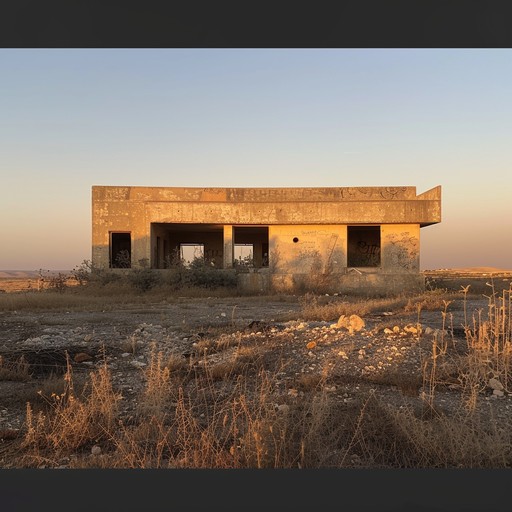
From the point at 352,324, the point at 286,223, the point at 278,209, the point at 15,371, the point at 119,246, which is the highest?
the point at 278,209

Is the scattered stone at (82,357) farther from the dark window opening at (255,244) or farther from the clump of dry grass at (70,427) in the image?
the dark window opening at (255,244)

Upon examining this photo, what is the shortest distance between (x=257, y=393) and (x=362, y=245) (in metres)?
19.1

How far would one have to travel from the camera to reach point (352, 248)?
74.8 ft

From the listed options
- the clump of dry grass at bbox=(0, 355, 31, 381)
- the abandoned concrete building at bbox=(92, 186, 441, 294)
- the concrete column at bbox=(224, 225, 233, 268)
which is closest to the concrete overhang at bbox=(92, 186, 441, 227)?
the abandoned concrete building at bbox=(92, 186, 441, 294)

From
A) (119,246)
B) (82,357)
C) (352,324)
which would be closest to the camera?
(82,357)

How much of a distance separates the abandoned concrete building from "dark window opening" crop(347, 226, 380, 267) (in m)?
3.52

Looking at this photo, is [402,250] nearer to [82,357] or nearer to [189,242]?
[189,242]

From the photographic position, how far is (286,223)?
18344 mm

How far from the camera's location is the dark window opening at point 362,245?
22.4 metres

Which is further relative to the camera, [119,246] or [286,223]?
[119,246]

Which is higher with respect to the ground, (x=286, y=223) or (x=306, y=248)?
(x=286, y=223)

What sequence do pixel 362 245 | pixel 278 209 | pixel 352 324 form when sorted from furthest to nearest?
pixel 362 245, pixel 278 209, pixel 352 324

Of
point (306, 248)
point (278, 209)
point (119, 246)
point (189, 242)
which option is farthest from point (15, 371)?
point (189, 242)

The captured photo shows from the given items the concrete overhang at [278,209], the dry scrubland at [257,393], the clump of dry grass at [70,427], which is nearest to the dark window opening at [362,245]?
the concrete overhang at [278,209]
